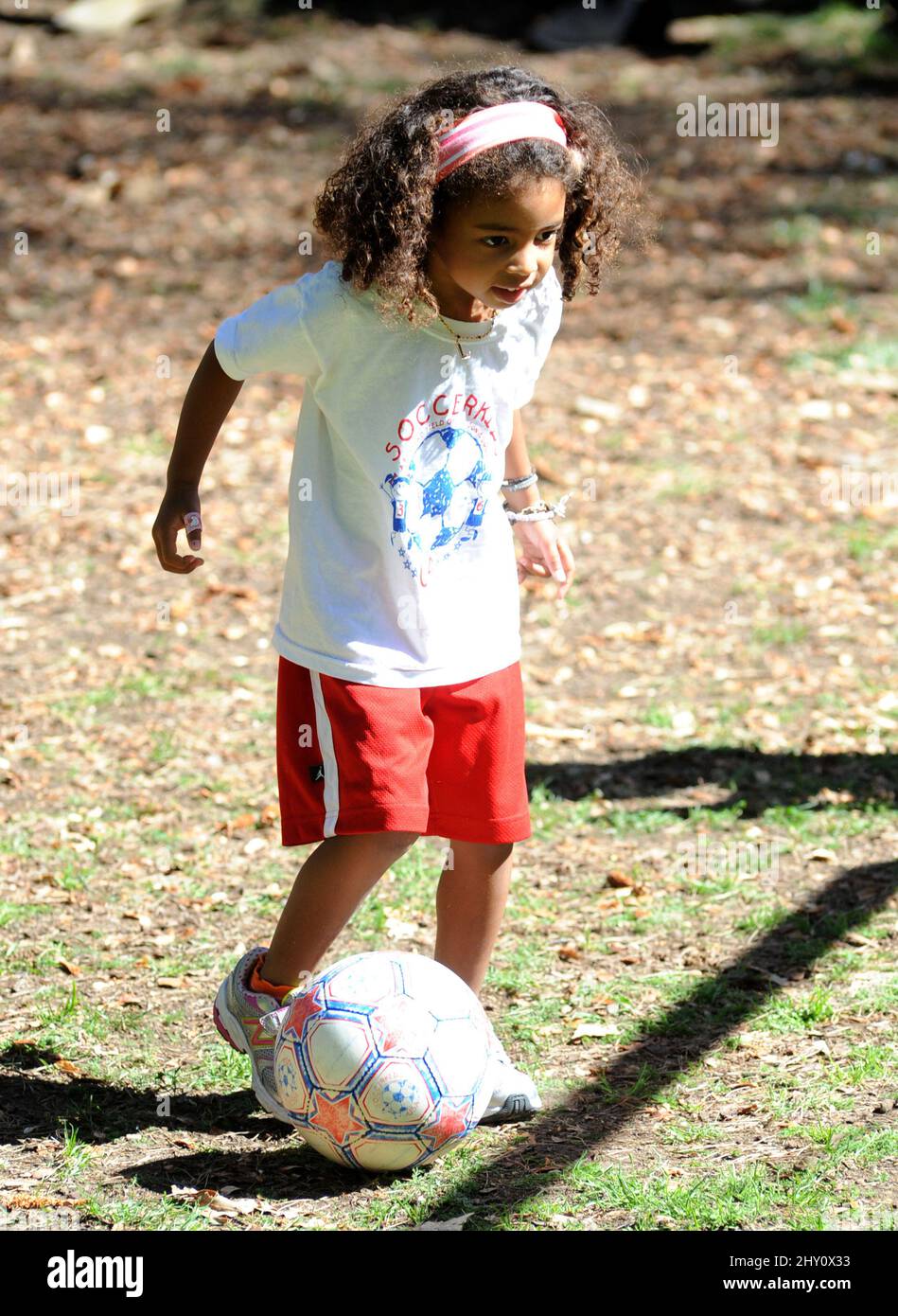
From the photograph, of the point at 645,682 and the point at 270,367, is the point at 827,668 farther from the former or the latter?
the point at 270,367

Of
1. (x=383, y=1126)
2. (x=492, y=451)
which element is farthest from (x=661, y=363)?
(x=383, y=1126)

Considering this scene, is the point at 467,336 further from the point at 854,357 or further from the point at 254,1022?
the point at 854,357

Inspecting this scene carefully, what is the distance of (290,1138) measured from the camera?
316cm

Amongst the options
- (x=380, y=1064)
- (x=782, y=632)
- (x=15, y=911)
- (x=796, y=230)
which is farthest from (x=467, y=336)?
(x=796, y=230)

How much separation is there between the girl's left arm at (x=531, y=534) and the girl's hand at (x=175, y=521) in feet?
2.26

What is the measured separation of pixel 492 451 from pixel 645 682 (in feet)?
9.17

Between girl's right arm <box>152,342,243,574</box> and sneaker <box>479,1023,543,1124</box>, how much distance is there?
1.21m

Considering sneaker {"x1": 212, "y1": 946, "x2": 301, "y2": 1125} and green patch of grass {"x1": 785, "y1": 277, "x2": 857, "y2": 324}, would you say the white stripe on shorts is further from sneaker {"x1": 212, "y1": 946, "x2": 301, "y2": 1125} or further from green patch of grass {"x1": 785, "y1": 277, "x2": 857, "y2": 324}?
green patch of grass {"x1": 785, "y1": 277, "x2": 857, "y2": 324}

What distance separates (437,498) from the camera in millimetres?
2963

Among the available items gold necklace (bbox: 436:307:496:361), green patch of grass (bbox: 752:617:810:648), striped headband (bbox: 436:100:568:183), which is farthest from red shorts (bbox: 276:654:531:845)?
green patch of grass (bbox: 752:617:810:648)

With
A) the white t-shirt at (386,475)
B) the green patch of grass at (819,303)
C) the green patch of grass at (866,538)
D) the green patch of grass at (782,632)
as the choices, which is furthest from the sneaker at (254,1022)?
the green patch of grass at (819,303)

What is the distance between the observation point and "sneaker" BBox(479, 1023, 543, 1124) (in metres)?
3.20

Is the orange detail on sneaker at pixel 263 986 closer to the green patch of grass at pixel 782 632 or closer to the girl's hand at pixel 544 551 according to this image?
the girl's hand at pixel 544 551
